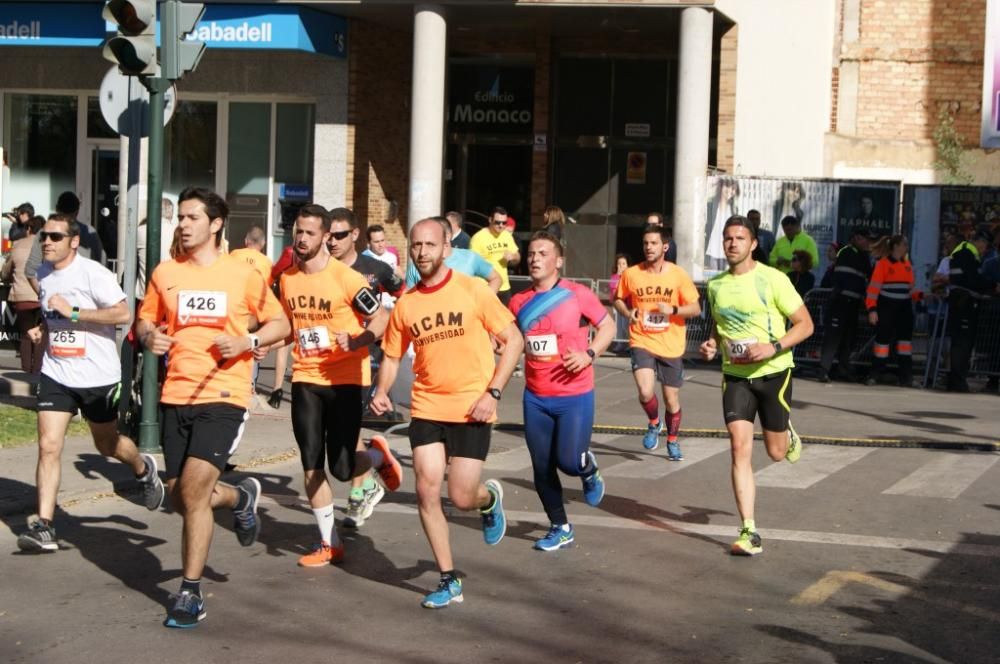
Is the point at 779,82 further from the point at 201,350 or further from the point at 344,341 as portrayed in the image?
the point at 201,350

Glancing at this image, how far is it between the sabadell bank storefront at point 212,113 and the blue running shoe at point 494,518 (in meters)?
17.6

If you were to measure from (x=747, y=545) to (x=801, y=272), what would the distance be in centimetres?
1219

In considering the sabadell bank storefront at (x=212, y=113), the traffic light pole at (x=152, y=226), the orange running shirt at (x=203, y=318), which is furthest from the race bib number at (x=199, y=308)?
the sabadell bank storefront at (x=212, y=113)

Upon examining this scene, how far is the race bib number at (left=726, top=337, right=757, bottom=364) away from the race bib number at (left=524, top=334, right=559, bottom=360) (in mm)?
1094

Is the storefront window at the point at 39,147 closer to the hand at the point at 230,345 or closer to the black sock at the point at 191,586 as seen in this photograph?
the hand at the point at 230,345

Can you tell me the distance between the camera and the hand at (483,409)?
7594 mm

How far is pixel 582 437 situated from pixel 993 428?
24.7 feet

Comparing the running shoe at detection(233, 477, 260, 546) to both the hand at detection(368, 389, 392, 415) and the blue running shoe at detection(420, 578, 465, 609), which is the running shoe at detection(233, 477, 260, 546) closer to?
the hand at detection(368, 389, 392, 415)

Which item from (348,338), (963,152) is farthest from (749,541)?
(963,152)

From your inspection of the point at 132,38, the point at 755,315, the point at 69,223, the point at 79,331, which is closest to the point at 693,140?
the point at 132,38

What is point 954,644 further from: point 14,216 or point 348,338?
point 14,216

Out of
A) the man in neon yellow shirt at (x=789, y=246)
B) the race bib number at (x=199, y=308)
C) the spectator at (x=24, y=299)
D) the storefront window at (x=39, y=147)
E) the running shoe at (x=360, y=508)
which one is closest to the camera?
the race bib number at (x=199, y=308)

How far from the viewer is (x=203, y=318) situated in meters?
7.54

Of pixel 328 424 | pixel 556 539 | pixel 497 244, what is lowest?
pixel 556 539
